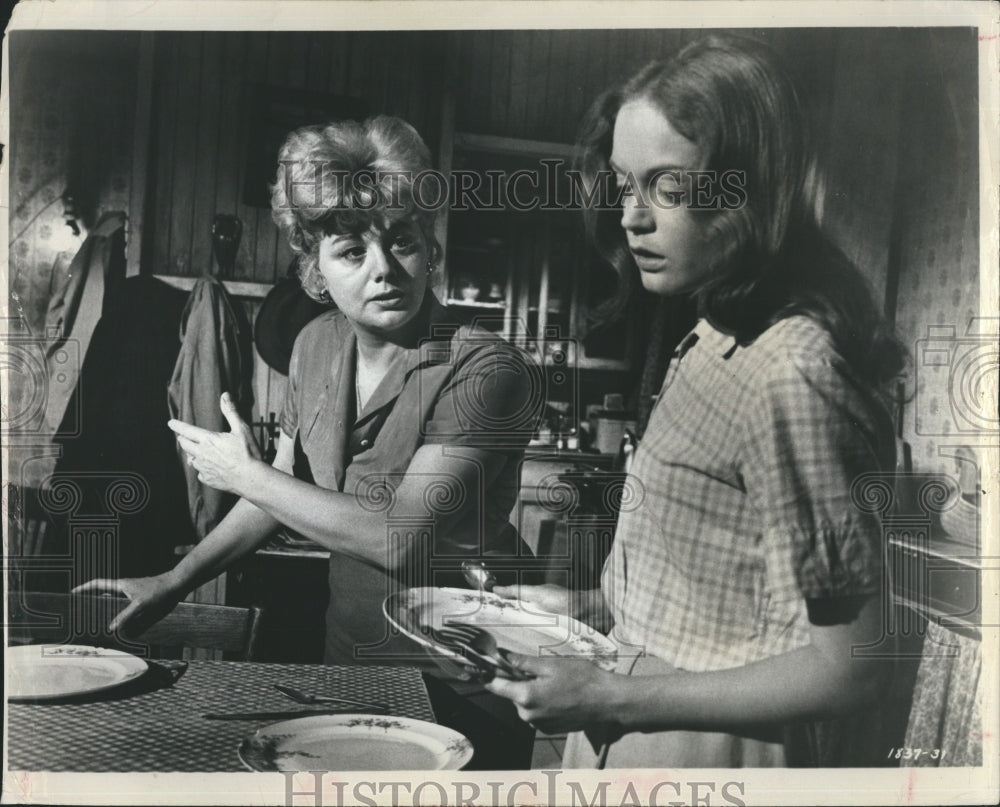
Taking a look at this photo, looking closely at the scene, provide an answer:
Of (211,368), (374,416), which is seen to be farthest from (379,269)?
(211,368)

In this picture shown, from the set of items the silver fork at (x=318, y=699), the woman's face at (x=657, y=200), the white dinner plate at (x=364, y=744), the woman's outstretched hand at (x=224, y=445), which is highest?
the woman's face at (x=657, y=200)

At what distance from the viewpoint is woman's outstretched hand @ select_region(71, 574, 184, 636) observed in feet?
7.50

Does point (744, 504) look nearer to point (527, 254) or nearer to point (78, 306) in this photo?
point (527, 254)

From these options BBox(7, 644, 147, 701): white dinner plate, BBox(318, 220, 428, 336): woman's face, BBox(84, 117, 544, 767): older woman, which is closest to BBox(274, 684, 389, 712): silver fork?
BBox(84, 117, 544, 767): older woman

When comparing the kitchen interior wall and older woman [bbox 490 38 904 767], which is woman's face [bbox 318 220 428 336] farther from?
the kitchen interior wall

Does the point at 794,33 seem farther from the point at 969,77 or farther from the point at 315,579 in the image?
the point at 315,579

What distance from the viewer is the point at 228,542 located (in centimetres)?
228

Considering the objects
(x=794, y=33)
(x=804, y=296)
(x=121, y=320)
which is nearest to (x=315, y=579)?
(x=121, y=320)

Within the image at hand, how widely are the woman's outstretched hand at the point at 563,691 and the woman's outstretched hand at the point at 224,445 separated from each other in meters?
0.81

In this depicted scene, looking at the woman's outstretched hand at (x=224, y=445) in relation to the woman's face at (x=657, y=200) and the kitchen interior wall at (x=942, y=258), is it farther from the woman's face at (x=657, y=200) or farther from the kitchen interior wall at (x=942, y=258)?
the kitchen interior wall at (x=942, y=258)

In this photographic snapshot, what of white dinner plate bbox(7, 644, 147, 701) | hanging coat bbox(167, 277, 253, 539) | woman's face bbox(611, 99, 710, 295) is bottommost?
white dinner plate bbox(7, 644, 147, 701)

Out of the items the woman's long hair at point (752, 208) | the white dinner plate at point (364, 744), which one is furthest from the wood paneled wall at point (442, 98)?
the white dinner plate at point (364, 744)

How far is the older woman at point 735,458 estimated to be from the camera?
2164 millimetres

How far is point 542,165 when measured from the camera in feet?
7.39
